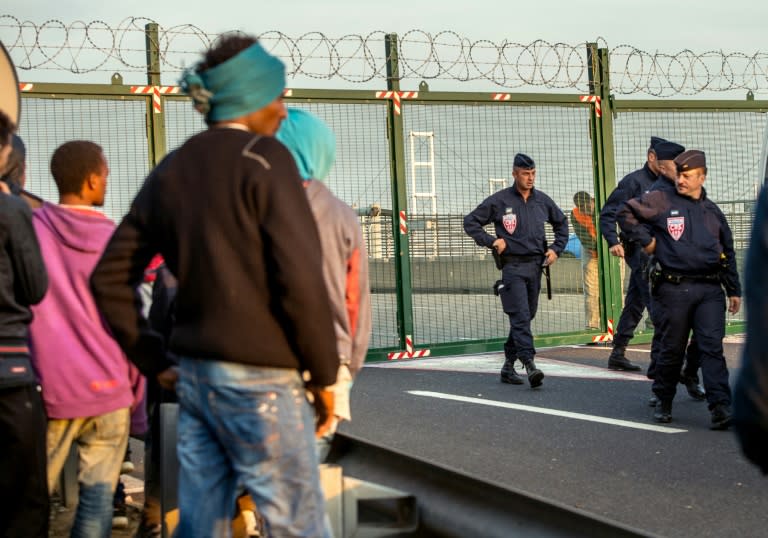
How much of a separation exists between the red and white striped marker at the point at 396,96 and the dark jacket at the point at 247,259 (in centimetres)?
1060

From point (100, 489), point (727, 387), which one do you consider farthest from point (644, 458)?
point (100, 489)

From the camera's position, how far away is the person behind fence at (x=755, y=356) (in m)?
2.06

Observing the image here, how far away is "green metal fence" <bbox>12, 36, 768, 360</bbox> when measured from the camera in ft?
42.9

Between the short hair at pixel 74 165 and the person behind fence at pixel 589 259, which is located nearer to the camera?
the short hair at pixel 74 165

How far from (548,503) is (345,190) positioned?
9.57 m

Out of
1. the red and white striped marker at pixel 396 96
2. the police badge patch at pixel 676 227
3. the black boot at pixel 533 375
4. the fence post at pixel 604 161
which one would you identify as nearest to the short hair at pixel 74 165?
the police badge patch at pixel 676 227

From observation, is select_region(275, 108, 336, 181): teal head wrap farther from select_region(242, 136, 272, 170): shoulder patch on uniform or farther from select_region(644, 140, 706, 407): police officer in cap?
select_region(644, 140, 706, 407): police officer in cap

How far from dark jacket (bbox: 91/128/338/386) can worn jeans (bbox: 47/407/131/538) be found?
1669 mm

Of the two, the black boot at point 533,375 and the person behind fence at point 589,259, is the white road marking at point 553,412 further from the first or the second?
the person behind fence at point 589,259

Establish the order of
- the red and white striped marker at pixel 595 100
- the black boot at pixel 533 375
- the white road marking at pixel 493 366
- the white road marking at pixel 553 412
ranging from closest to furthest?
the white road marking at pixel 553 412 < the black boot at pixel 533 375 < the white road marking at pixel 493 366 < the red and white striped marker at pixel 595 100

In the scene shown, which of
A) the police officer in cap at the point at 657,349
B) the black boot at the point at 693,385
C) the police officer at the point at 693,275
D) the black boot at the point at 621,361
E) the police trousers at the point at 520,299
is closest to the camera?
the police officer at the point at 693,275

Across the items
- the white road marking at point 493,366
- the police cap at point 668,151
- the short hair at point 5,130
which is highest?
the police cap at point 668,151

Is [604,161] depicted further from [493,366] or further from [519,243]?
[519,243]

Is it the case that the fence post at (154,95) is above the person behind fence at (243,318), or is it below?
above
